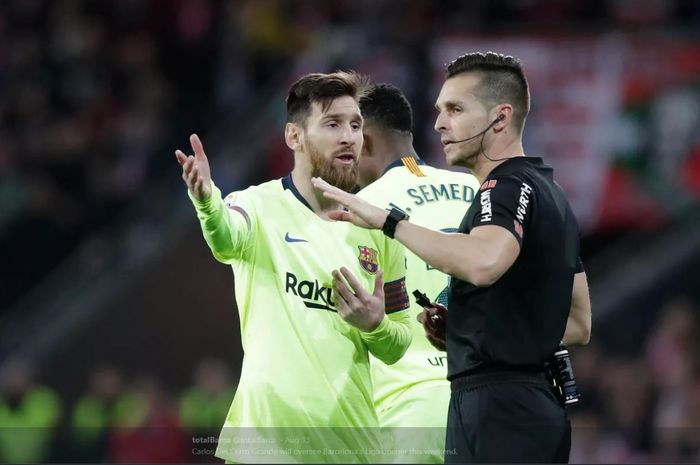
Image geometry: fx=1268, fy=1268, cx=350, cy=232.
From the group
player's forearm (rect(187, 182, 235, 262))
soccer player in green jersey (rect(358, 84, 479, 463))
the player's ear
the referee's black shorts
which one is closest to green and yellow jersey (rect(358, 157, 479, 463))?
soccer player in green jersey (rect(358, 84, 479, 463))

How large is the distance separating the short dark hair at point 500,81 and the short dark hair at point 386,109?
1.53 m

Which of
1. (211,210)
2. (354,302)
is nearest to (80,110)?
(211,210)

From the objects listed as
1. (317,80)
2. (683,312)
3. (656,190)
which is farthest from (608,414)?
(317,80)

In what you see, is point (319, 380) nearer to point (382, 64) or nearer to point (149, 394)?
point (149, 394)

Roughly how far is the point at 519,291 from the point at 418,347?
1.18 meters

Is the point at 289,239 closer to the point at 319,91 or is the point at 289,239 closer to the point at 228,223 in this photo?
the point at 228,223

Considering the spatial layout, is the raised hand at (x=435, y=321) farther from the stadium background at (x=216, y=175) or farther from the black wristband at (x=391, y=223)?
the stadium background at (x=216, y=175)

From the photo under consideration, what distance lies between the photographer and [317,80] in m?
5.76

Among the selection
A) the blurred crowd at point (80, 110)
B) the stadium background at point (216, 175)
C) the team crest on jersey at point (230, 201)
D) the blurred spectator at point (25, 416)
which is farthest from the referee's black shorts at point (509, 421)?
the blurred crowd at point (80, 110)

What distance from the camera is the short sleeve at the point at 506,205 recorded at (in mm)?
4883

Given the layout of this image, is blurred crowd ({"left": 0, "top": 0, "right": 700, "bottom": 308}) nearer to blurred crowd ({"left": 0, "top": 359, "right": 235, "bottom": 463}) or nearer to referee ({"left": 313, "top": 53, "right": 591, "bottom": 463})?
blurred crowd ({"left": 0, "top": 359, "right": 235, "bottom": 463})

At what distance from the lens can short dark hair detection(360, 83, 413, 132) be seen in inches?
274

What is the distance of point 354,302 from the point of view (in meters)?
5.12

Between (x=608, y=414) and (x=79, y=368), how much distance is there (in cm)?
615
